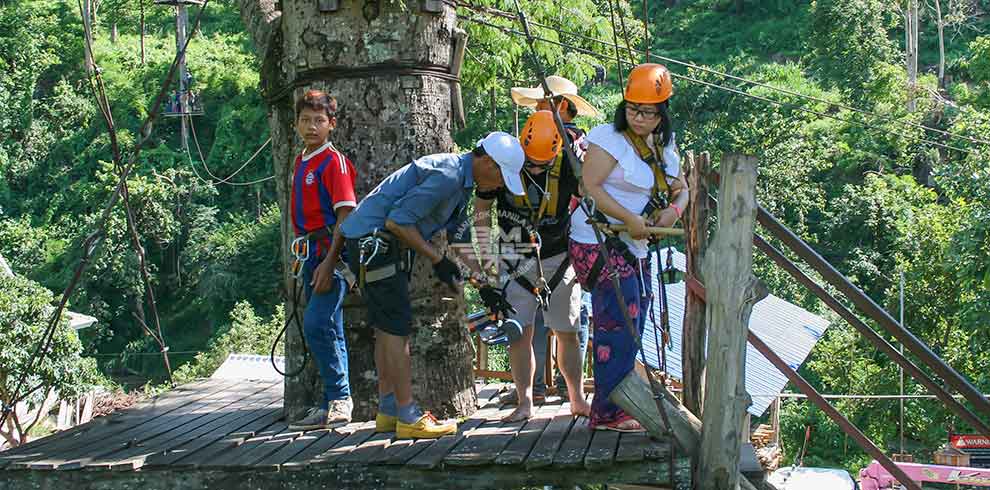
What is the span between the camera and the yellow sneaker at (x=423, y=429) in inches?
211

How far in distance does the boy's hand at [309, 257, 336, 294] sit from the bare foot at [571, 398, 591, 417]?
1257 millimetres

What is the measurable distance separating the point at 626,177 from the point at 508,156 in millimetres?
529

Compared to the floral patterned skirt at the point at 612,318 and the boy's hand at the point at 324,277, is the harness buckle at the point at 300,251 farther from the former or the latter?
the floral patterned skirt at the point at 612,318

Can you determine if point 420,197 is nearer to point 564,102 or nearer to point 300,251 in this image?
point 300,251

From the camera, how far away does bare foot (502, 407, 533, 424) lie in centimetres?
571

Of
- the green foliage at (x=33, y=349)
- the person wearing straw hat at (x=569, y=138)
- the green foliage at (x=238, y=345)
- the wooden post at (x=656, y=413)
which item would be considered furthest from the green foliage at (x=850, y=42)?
the wooden post at (x=656, y=413)

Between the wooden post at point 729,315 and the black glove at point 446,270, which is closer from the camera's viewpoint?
the wooden post at point 729,315

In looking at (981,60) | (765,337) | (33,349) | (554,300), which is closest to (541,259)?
(554,300)

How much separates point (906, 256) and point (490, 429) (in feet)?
85.8

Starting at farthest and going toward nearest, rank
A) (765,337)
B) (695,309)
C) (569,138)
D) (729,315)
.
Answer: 1. (765,337)
2. (569,138)
3. (695,309)
4. (729,315)

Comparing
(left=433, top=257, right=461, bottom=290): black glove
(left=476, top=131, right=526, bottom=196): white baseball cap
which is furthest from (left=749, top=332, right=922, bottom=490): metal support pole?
(left=433, top=257, right=461, bottom=290): black glove

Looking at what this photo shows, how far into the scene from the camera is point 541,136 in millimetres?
5484

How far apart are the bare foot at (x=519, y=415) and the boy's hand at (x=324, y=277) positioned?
105 cm

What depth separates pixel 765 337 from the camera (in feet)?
53.0
